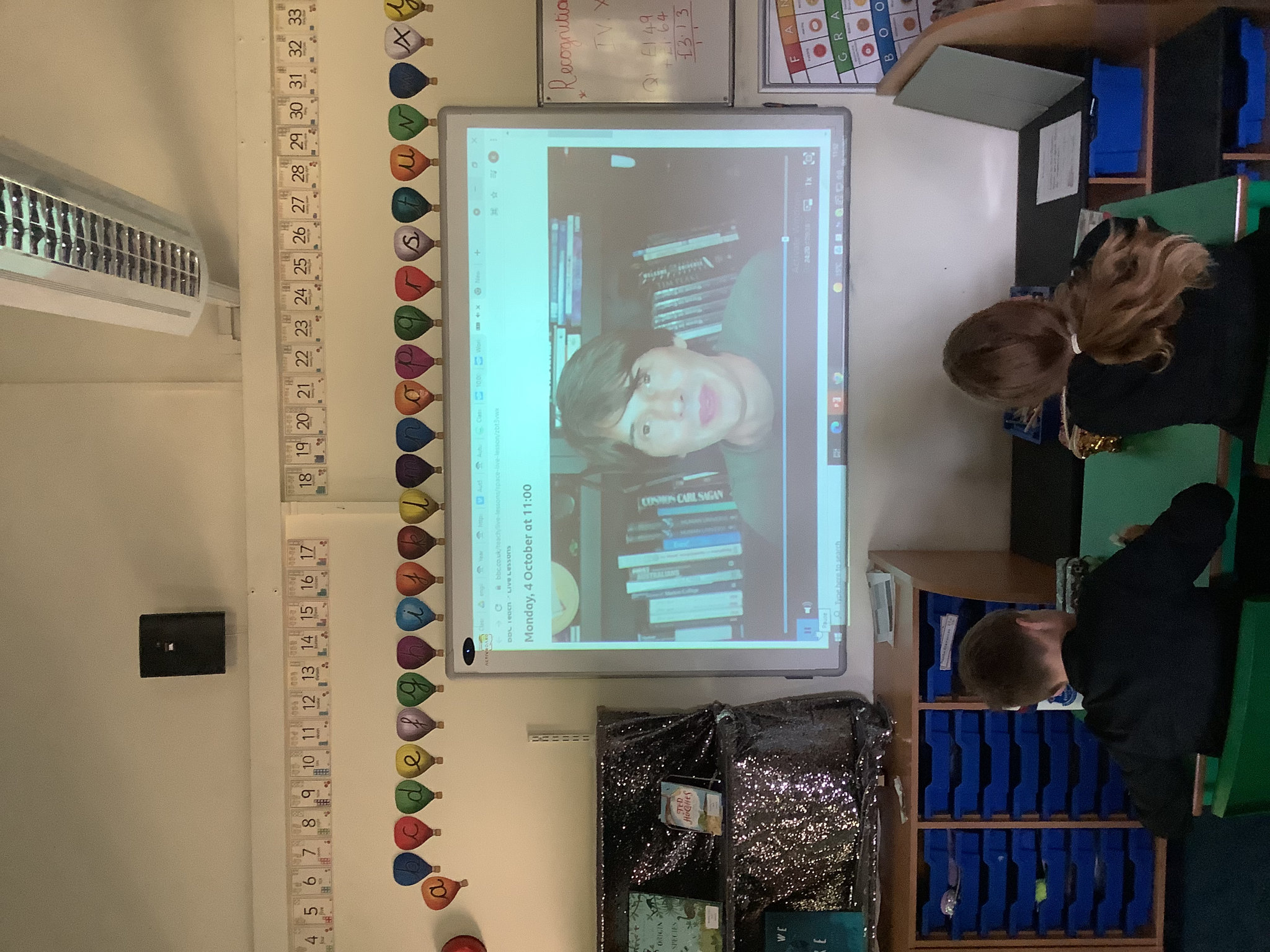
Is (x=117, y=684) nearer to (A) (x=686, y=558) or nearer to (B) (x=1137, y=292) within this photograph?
(A) (x=686, y=558)

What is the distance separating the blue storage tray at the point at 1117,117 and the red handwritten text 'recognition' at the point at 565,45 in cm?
114

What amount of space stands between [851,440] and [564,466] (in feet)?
2.37

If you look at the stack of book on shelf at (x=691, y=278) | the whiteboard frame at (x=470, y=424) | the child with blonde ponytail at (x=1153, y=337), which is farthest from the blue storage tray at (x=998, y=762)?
the stack of book on shelf at (x=691, y=278)

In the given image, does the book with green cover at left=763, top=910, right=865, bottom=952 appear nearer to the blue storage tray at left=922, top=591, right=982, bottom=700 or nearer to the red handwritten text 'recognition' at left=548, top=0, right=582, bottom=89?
the blue storage tray at left=922, top=591, right=982, bottom=700

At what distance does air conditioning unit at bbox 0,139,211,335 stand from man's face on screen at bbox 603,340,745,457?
0.98 m

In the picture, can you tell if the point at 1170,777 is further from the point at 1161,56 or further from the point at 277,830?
the point at 277,830

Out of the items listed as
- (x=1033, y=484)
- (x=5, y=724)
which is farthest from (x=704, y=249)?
(x=5, y=724)

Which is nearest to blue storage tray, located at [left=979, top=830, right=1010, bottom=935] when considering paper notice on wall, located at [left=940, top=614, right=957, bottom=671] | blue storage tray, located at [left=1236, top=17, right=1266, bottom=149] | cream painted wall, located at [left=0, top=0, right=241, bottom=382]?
paper notice on wall, located at [left=940, top=614, right=957, bottom=671]

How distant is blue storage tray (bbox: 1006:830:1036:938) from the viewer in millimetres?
1747

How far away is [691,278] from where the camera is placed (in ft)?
6.20

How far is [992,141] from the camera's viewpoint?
1.90 meters

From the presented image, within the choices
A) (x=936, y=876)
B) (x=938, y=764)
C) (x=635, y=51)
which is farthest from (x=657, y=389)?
(x=936, y=876)

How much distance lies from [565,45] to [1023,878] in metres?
2.21

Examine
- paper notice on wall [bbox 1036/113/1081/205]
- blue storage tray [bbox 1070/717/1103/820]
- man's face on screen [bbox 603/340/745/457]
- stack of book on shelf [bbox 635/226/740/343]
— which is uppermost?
paper notice on wall [bbox 1036/113/1081/205]
